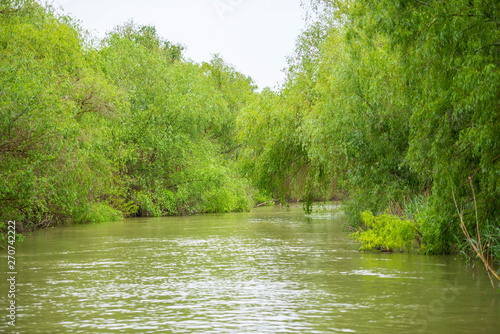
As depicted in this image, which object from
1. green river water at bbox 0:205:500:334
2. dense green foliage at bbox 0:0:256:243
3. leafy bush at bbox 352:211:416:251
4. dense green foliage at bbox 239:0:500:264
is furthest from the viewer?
dense green foliage at bbox 0:0:256:243

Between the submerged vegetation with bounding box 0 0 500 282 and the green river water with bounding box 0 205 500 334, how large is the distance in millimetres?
1108

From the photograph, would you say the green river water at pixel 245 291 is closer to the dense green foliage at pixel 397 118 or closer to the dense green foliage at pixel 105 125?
the dense green foliage at pixel 397 118

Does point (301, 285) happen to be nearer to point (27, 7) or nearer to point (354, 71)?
point (354, 71)

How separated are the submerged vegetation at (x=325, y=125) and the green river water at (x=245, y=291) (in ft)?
3.63

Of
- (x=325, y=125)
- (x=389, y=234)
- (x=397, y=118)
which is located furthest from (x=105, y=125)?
(x=389, y=234)

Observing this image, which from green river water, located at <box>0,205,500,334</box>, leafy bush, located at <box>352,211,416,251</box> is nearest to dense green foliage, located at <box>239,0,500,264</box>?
leafy bush, located at <box>352,211,416,251</box>

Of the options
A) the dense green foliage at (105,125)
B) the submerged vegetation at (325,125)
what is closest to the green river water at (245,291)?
the submerged vegetation at (325,125)

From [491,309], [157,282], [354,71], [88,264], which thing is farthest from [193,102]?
[491,309]

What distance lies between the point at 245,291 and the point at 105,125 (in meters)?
22.8

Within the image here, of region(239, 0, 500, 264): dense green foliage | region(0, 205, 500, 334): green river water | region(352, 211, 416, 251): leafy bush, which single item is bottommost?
region(0, 205, 500, 334): green river water

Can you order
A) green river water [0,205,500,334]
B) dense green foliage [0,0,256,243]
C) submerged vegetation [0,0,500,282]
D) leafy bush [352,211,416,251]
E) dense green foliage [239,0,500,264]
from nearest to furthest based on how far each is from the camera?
green river water [0,205,500,334], dense green foliage [239,0,500,264], submerged vegetation [0,0,500,282], leafy bush [352,211,416,251], dense green foliage [0,0,256,243]

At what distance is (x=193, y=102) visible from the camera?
44.1m

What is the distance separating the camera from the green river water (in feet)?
30.1

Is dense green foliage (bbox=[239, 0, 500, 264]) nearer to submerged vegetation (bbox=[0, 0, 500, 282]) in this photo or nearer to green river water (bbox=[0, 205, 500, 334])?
submerged vegetation (bbox=[0, 0, 500, 282])
